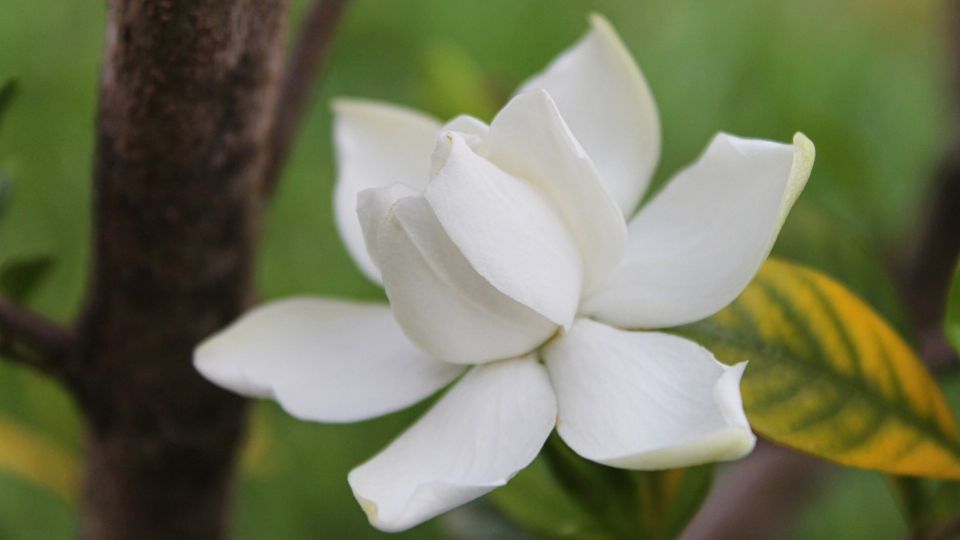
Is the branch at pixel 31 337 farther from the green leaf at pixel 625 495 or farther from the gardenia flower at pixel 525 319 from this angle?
the green leaf at pixel 625 495

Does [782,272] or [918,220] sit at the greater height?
[782,272]

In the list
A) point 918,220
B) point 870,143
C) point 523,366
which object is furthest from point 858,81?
point 523,366

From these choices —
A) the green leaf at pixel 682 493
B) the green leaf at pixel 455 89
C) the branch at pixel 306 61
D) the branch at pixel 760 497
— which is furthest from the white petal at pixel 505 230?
the branch at pixel 760 497

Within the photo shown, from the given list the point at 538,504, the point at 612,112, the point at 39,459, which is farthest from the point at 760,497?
the point at 39,459

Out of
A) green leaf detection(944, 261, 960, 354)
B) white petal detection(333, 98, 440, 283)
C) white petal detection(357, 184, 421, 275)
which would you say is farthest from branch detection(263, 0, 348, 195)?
green leaf detection(944, 261, 960, 354)

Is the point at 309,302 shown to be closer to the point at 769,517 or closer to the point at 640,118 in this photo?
the point at 640,118

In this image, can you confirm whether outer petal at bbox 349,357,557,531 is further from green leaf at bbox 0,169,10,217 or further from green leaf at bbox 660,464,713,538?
green leaf at bbox 0,169,10,217
